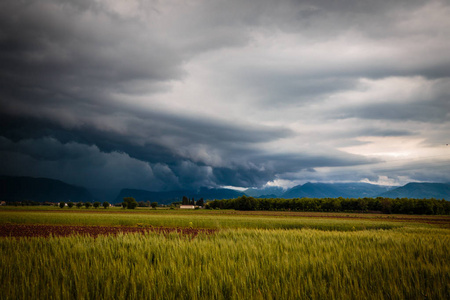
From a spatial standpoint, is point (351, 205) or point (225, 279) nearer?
point (225, 279)

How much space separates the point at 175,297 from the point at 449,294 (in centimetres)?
516

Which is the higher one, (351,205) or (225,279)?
(225,279)

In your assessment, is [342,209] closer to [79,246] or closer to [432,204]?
[432,204]

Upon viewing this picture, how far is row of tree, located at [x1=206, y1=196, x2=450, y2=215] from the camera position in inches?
5231

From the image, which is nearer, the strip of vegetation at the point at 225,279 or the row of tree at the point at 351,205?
the strip of vegetation at the point at 225,279

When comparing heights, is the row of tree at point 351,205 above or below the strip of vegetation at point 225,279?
below

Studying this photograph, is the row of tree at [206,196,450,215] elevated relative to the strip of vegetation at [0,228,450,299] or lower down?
lower down

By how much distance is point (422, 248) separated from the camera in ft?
29.2

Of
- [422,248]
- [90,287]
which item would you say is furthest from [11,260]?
[422,248]

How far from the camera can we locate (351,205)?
15388 cm

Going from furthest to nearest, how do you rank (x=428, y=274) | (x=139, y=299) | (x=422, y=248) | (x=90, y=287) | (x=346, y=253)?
1. (x=422, y=248)
2. (x=346, y=253)
3. (x=428, y=274)
4. (x=90, y=287)
5. (x=139, y=299)

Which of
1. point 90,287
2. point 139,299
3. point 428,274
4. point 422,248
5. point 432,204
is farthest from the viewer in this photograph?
point 432,204

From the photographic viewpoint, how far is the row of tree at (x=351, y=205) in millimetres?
132875

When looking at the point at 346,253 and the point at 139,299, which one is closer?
the point at 139,299
